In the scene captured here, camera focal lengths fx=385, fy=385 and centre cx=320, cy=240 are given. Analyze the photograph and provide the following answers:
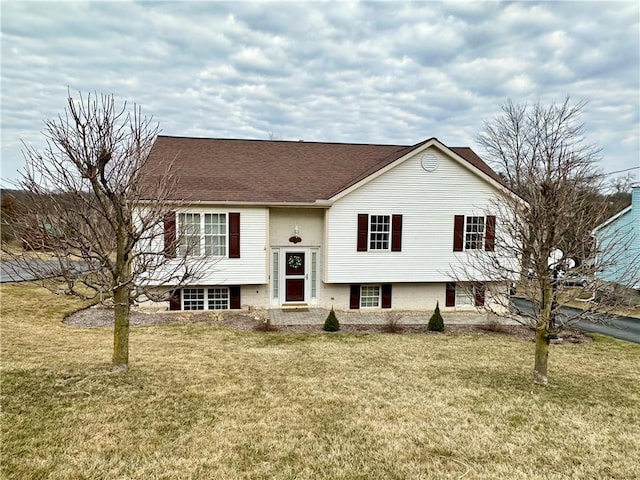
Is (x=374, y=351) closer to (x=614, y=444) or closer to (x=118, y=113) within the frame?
(x=614, y=444)

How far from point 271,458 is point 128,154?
5036 millimetres

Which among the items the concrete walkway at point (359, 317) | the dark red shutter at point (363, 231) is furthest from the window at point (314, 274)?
the dark red shutter at point (363, 231)

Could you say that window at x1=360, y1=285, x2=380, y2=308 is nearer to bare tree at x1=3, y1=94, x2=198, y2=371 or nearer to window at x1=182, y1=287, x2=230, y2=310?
window at x1=182, y1=287, x2=230, y2=310

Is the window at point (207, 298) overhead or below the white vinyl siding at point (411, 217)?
below

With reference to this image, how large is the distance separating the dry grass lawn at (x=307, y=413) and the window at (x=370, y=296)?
5322 millimetres

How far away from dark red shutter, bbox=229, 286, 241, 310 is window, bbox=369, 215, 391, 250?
5.32 meters

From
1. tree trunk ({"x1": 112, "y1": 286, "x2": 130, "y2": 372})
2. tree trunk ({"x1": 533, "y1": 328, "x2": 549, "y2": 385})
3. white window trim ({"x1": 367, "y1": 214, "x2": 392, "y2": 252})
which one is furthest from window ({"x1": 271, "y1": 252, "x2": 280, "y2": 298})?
tree trunk ({"x1": 533, "y1": 328, "x2": 549, "y2": 385})

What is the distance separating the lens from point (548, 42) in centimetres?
1395

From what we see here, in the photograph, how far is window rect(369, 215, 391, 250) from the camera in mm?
14734

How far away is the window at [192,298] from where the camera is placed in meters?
14.4

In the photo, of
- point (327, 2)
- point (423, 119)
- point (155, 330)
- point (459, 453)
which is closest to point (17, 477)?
point (459, 453)

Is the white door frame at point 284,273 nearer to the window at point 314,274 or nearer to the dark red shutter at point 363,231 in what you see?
the window at point 314,274

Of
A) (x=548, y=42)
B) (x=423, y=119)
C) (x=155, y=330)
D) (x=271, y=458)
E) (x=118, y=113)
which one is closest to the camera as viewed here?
(x=271, y=458)

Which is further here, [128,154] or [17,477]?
[128,154]
